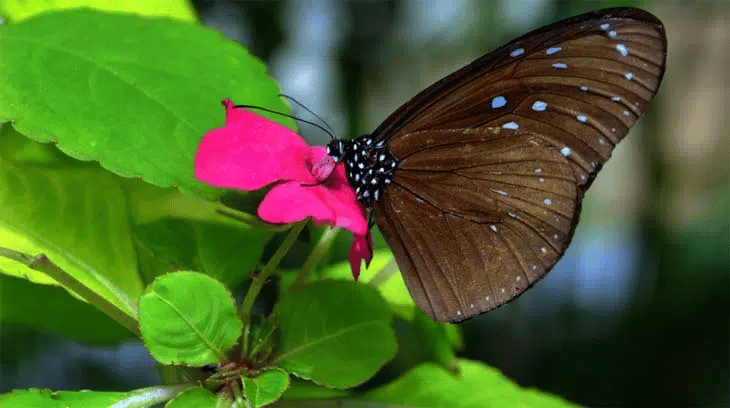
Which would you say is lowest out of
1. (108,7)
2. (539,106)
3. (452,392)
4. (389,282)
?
(452,392)

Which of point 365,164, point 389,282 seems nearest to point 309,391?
point 389,282

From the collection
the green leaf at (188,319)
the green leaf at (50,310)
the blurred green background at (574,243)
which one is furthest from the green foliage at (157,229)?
the blurred green background at (574,243)

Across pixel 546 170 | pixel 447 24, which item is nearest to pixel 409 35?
pixel 447 24

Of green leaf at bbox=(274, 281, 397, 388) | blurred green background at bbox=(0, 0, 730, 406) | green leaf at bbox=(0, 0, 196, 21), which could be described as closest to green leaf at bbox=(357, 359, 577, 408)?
green leaf at bbox=(274, 281, 397, 388)

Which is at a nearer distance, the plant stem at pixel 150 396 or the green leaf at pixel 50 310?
the plant stem at pixel 150 396

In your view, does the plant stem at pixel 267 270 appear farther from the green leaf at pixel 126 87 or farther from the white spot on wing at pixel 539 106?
the white spot on wing at pixel 539 106

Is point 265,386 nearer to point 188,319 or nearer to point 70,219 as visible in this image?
point 188,319

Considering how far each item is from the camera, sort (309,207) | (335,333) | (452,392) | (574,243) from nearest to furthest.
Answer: (309,207) → (335,333) → (452,392) → (574,243)
